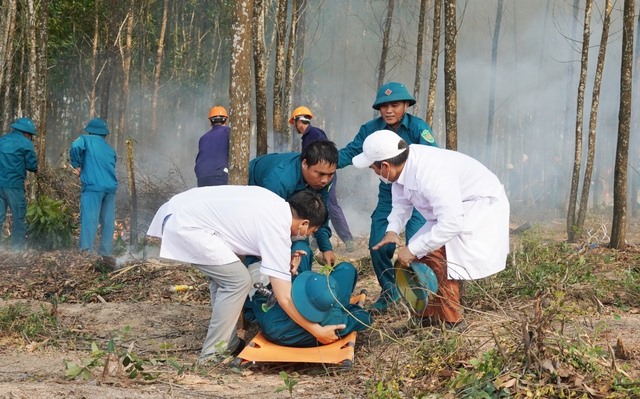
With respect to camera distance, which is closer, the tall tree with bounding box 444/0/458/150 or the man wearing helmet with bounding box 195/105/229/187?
the tall tree with bounding box 444/0/458/150

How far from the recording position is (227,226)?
485 cm

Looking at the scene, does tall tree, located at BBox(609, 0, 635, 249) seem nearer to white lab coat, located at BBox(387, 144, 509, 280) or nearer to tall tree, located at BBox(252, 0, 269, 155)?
tall tree, located at BBox(252, 0, 269, 155)

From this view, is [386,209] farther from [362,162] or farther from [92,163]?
[92,163]

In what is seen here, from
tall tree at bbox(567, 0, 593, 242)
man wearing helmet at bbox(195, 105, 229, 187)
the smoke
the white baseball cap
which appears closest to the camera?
the white baseball cap

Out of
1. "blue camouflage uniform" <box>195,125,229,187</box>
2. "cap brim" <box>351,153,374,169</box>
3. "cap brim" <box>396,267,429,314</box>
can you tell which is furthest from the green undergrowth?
"blue camouflage uniform" <box>195,125,229,187</box>

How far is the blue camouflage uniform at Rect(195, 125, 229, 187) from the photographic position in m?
9.37

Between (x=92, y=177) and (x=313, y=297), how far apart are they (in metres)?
5.88

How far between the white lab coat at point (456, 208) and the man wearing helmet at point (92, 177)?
5515mm

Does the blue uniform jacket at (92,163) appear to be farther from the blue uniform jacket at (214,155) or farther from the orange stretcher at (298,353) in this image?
Answer: the orange stretcher at (298,353)

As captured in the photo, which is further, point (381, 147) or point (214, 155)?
point (214, 155)

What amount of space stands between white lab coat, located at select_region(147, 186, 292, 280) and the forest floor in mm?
628

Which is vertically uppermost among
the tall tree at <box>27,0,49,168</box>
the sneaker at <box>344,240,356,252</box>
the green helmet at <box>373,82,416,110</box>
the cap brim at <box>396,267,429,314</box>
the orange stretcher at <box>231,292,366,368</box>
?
the tall tree at <box>27,0,49,168</box>

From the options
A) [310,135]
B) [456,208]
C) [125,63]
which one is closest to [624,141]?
[310,135]

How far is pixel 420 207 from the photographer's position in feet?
16.8
